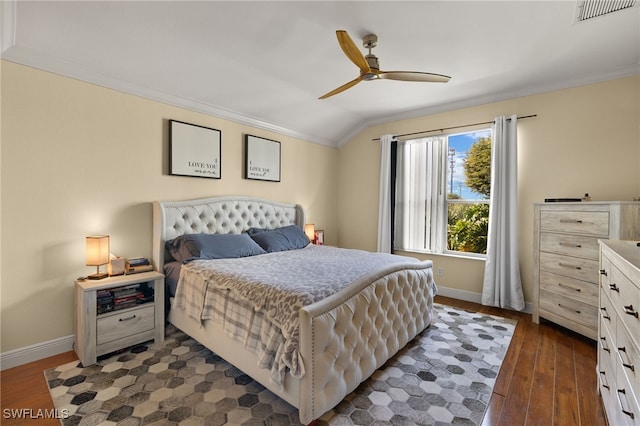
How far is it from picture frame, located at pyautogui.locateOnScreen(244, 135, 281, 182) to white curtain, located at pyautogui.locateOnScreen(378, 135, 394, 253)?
5.42ft

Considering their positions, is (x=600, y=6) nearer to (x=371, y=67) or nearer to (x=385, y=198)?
(x=371, y=67)

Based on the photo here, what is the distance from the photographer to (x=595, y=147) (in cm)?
303

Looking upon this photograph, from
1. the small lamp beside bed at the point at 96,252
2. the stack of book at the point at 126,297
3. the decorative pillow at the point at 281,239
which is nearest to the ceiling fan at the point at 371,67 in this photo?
the decorative pillow at the point at 281,239

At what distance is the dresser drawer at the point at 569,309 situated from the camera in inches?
101

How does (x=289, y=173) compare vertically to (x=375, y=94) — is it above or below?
below

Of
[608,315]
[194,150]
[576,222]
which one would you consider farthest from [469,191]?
[194,150]

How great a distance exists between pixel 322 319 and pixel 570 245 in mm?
2711

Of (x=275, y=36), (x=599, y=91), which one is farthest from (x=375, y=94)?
(x=599, y=91)

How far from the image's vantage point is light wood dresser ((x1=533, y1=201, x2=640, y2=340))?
244cm

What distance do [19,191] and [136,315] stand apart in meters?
1.31

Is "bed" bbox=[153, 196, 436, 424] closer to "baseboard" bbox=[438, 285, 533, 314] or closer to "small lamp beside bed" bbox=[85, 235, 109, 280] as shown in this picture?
"small lamp beside bed" bbox=[85, 235, 109, 280]

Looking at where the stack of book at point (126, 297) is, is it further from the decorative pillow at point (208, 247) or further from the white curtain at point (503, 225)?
the white curtain at point (503, 225)

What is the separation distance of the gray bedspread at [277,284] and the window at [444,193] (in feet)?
5.36

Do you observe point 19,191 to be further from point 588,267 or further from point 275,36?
point 588,267
